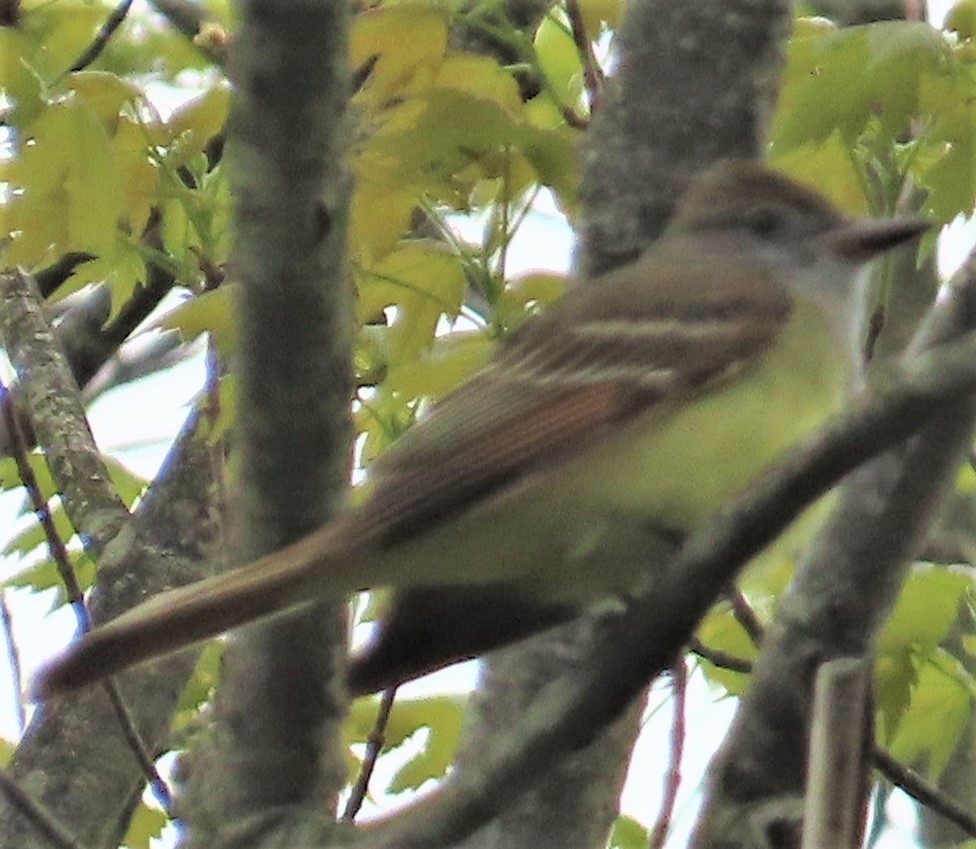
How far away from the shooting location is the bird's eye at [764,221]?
2.82 metres

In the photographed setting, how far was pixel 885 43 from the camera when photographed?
2.33m

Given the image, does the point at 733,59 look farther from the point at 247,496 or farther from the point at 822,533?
the point at 247,496

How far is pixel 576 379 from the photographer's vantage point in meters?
2.38

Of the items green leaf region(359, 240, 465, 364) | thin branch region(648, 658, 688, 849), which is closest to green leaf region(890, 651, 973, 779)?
thin branch region(648, 658, 688, 849)

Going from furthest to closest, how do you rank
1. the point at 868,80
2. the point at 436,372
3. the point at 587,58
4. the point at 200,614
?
the point at 587,58 → the point at 436,372 → the point at 868,80 → the point at 200,614

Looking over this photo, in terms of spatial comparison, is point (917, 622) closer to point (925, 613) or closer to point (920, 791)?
point (925, 613)

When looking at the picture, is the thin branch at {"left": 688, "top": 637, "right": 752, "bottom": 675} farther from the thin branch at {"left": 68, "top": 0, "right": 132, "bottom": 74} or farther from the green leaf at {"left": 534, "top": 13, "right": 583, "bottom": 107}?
the thin branch at {"left": 68, "top": 0, "right": 132, "bottom": 74}

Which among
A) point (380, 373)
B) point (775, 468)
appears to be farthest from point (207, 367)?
point (775, 468)

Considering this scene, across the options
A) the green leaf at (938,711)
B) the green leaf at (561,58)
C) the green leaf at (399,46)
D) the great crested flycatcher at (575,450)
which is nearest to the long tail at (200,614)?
the great crested flycatcher at (575,450)

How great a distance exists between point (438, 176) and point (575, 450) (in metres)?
0.48

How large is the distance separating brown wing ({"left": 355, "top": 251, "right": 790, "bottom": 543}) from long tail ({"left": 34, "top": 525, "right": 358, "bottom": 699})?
0.15m

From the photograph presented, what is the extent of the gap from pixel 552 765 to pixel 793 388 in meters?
0.87

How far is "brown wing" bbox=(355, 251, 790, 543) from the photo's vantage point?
2.05 meters

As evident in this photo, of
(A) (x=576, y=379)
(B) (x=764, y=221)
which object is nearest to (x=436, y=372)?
(A) (x=576, y=379)
